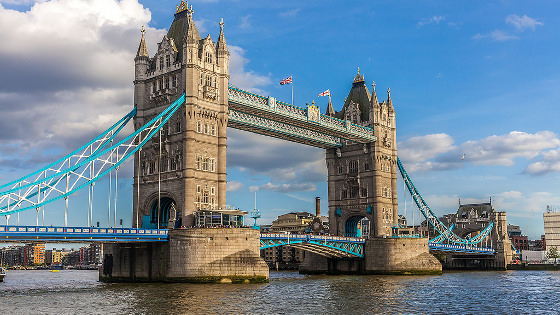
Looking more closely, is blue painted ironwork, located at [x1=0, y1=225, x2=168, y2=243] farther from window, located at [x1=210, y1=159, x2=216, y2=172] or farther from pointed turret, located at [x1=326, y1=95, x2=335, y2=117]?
pointed turret, located at [x1=326, y1=95, x2=335, y2=117]

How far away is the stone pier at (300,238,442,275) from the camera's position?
107062 mm

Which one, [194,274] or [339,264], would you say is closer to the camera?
[194,274]

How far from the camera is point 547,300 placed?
60125mm

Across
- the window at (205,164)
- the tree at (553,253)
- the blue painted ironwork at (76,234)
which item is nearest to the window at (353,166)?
the window at (205,164)

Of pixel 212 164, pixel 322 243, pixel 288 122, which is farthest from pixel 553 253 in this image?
pixel 212 164

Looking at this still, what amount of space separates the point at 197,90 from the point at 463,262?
99.7m

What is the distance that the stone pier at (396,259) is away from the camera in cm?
10706

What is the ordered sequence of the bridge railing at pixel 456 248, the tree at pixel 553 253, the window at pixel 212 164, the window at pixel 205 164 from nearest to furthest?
the window at pixel 205 164
the window at pixel 212 164
the bridge railing at pixel 456 248
the tree at pixel 553 253

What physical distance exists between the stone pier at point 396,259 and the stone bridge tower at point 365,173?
258 inches

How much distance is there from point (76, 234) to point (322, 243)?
4461 centimetres

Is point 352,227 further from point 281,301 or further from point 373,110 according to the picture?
point 281,301

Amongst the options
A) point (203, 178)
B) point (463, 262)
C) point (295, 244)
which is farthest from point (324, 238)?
point (463, 262)

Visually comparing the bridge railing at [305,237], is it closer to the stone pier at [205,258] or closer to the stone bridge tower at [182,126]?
the stone bridge tower at [182,126]

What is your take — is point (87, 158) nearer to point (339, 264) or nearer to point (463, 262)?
point (339, 264)
